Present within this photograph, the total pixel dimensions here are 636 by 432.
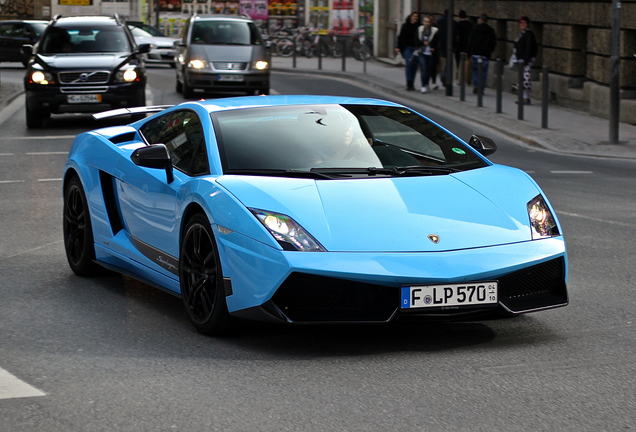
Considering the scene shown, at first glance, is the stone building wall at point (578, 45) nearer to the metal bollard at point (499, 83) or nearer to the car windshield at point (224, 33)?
the metal bollard at point (499, 83)

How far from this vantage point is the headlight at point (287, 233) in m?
5.07

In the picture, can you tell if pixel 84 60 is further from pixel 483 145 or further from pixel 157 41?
pixel 157 41

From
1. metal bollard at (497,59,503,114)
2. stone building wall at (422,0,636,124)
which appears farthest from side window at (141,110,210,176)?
stone building wall at (422,0,636,124)

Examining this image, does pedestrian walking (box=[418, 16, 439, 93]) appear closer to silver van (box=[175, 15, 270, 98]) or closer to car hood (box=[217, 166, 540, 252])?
silver van (box=[175, 15, 270, 98])

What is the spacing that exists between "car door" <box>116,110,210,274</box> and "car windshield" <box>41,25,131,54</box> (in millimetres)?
12548

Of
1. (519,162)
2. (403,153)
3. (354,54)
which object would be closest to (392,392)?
(403,153)

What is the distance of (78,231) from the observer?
7406mm

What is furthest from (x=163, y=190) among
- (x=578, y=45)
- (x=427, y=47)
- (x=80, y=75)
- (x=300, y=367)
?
(x=427, y=47)

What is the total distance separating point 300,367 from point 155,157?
166 cm

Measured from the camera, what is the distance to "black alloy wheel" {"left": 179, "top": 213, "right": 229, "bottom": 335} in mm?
5406

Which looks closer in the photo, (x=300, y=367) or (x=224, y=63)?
(x=300, y=367)

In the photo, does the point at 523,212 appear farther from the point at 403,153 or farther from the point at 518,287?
the point at 403,153

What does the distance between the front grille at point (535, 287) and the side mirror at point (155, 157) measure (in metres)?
2.00

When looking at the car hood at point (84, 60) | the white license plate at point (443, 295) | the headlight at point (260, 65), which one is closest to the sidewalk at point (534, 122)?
the headlight at point (260, 65)
